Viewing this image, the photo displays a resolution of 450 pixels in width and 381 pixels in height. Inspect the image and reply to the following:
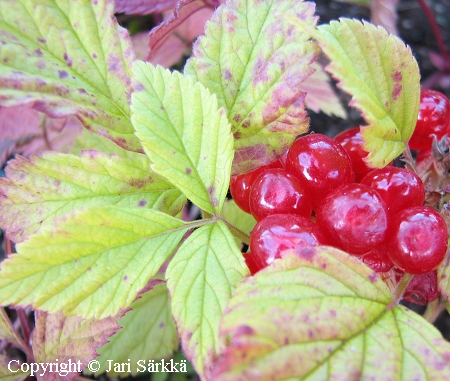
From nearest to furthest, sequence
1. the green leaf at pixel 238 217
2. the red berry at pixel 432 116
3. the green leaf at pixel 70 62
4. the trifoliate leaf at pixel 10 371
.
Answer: the green leaf at pixel 70 62 → the red berry at pixel 432 116 → the trifoliate leaf at pixel 10 371 → the green leaf at pixel 238 217

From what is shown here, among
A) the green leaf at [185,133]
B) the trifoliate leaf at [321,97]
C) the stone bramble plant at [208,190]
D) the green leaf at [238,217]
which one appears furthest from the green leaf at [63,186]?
the trifoliate leaf at [321,97]

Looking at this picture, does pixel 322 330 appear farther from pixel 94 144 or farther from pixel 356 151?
pixel 94 144

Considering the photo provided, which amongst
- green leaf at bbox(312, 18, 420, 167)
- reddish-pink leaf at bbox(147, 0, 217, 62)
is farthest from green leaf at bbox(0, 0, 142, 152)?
green leaf at bbox(312, 18, 420, 167)

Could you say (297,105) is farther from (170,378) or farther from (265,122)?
(170,378)

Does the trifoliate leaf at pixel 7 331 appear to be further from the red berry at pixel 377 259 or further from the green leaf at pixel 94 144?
the red berry at pixel 377 259

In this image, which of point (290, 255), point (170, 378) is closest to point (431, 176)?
point (290, 255)

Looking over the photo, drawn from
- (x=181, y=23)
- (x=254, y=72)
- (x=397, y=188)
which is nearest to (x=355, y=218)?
(x=397, y=188)
